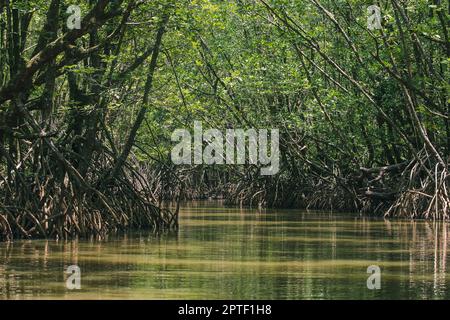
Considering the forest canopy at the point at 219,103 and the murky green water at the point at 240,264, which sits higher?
the forest canopy at the point at 219,103

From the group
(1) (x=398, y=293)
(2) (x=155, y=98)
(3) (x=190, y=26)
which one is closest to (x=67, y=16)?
(3) (x=190, y=26)

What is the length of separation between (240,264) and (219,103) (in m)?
19.2

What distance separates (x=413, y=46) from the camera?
25.2 meters

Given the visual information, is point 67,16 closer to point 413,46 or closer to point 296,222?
point 296,222

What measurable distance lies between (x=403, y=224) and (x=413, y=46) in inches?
183

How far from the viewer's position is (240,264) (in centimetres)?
1441

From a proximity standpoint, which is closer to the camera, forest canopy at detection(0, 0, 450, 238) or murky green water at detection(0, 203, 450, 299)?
murky green water at detection(0, 203, 450, 299)

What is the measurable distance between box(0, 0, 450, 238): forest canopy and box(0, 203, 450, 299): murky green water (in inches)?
51.3

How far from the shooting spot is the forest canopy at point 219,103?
58.2 feet

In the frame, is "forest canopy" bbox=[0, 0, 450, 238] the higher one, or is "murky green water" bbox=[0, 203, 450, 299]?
"forest canopy" bbox=[0, 0, 450, 238]

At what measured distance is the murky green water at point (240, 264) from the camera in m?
11.5

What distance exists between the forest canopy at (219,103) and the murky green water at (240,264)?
51.3 inches

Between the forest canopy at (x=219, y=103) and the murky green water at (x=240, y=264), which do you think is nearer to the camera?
the murky green water at (x=240, y=264)

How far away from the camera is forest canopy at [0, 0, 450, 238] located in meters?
17.8
